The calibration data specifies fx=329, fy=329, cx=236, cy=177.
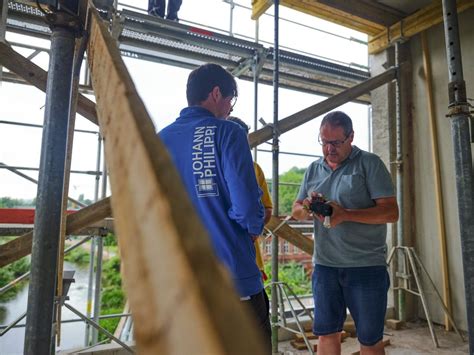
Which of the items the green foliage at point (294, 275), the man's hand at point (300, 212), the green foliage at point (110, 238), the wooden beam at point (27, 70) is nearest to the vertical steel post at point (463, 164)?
the man's hand at point (300, 212)

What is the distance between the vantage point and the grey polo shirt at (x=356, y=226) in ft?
4.97

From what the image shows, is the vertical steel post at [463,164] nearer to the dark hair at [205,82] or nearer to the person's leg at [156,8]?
the dark hair at [205,82]

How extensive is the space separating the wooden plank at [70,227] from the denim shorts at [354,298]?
3.87 feet

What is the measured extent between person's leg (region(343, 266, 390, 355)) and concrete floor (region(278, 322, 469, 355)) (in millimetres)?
1138

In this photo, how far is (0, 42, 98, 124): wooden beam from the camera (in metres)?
1.75

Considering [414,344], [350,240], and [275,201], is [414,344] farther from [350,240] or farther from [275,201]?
[350,240]

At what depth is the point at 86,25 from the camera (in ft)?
3.25

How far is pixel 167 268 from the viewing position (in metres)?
0.19

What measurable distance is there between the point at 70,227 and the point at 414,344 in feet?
9.26

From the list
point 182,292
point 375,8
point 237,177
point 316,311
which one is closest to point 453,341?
point 316,311

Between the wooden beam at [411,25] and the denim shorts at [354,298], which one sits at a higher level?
the wooden beam at [411,25]

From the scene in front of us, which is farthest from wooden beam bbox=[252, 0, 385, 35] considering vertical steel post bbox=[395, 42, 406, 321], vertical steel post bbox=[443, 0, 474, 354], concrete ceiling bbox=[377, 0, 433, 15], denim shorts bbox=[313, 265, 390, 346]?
denim shorts bbox=[313, 265, 390, 346]

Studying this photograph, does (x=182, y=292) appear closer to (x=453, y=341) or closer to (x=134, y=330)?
(x=134, y=330)

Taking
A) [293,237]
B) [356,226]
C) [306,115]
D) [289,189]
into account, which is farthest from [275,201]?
[289,189]
